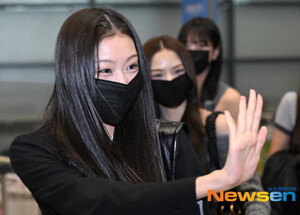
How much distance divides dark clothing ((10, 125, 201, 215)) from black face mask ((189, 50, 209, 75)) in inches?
75.9

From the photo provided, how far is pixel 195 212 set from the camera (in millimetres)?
1179

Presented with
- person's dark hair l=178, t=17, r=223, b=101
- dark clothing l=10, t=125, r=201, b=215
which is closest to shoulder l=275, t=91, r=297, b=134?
person's dark hair l=178, t=17, r=223, b=101

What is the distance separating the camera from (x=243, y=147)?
3.75ft

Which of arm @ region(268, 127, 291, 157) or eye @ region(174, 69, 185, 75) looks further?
arm @ region(268, 127, 291, 157)

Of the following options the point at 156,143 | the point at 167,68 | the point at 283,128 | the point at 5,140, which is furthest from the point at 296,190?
the point at 5,140

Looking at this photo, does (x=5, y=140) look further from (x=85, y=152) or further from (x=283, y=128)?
(x=85, y=152)

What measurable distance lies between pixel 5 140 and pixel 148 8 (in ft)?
11.9

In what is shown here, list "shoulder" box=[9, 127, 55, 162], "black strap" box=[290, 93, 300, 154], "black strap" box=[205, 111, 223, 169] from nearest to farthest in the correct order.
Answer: "shoulder" box=[9, 127, 55, 162] → "black strap" box=[205, 111, 223, 169] → "black strap" box=[290, 93, 300, 154]

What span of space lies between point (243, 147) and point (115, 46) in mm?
565

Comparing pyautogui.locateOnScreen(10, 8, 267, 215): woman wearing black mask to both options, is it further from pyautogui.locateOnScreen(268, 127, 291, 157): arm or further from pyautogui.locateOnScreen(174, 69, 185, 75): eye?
pyautogui.locateOnScreen(268, 127, 291, 157): arm

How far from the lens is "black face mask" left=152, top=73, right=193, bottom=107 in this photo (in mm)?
2504

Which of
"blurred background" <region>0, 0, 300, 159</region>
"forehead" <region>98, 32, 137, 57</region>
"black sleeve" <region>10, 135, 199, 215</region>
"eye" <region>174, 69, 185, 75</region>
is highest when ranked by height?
"forehead" <region>98, 32, 137, 57</region>

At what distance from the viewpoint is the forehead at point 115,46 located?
1483 mm

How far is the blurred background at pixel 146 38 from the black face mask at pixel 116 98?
599 centimetres
